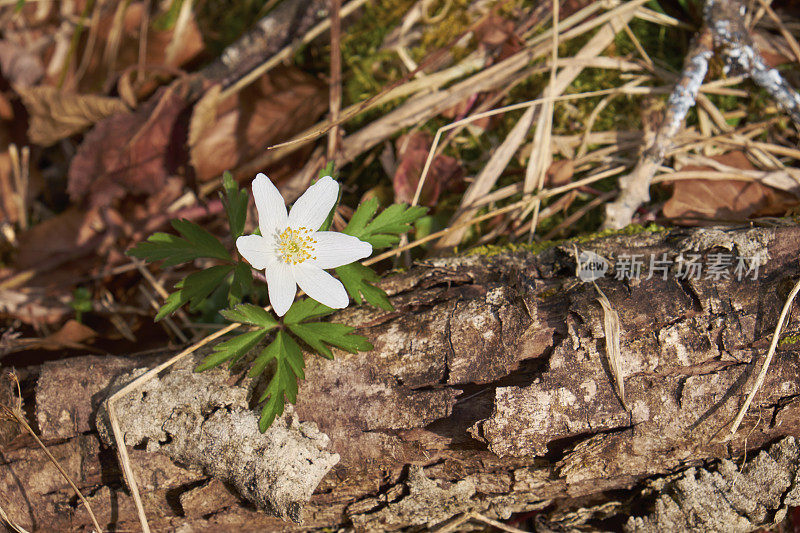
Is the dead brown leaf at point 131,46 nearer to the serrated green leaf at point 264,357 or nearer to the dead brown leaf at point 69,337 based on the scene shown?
the dead brown leaf at point 69,337

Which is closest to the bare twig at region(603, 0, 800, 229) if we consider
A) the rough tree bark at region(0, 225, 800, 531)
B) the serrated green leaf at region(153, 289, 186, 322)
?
the rough tree bark at region(0, 225, 800, 531)

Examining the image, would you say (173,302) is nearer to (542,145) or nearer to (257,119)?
(257,119)

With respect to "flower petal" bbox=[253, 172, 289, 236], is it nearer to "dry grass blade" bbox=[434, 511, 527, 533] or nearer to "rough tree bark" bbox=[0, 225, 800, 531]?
"rough tree bark" bbox=[0, 225, 800, 531]

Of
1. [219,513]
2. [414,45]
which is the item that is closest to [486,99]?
[414,45]

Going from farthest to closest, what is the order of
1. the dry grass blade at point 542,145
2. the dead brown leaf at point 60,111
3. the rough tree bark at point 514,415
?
1. the dead brown leaf at point 60,111
2. the dry grass blade at point 542,145
3. the rough tree bark at point 514,415

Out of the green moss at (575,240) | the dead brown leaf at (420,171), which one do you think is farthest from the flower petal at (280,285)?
the dead brown leaf at (420,171)
